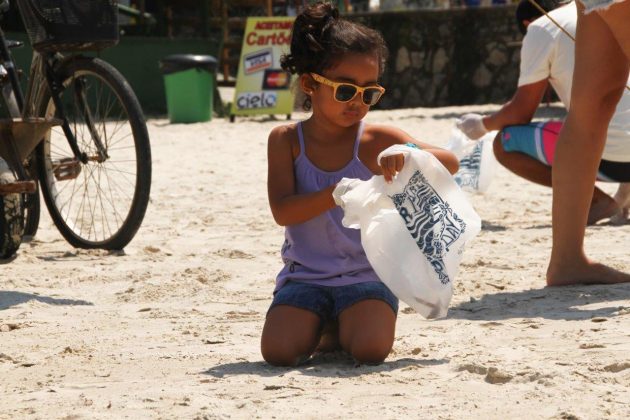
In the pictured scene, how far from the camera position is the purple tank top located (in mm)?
3539

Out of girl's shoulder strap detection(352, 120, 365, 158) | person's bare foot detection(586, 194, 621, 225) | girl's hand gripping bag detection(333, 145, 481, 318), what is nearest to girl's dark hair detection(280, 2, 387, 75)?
girl's shoulder strap detection(352, 120, 365, 158)

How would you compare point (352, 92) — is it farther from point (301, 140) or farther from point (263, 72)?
point (263, 72)

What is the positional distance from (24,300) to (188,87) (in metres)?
8.15

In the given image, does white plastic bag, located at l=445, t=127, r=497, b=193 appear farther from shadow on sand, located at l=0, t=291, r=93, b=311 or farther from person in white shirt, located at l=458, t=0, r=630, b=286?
shadow on sand, located at l=0, t=291, r=93, b=311

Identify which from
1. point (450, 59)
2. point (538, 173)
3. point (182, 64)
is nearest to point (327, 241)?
point (538, 173)

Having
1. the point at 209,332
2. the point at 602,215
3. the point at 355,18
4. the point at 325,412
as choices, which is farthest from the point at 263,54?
the point at 325,412

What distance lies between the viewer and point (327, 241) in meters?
3.56

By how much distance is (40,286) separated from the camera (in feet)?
15.5

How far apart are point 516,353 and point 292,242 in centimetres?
73

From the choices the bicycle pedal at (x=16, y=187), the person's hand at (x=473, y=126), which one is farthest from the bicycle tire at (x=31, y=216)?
the person's hand at (x=473, y=126)

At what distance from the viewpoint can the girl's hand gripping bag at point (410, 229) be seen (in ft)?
10.9

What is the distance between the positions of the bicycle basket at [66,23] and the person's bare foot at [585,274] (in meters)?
2.11

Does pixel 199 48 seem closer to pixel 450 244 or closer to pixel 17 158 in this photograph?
pixel 17 158

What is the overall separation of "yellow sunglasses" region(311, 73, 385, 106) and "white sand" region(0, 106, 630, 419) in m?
0.72
